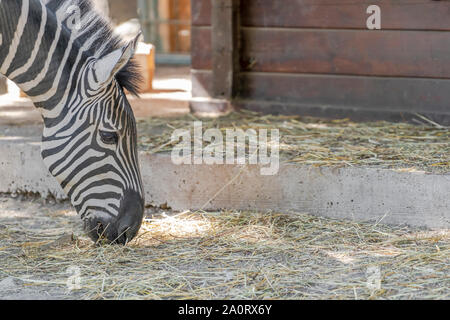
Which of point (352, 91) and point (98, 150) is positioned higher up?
point (352, 91)

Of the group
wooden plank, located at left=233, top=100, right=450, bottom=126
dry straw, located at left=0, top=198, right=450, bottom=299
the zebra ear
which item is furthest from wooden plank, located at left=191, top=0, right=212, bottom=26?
the zebra ear

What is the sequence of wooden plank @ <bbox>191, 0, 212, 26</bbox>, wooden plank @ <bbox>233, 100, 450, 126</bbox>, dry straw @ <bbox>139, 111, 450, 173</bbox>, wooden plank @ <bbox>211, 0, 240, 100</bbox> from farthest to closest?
→ wooden plank @ <bbox>191, 0, 212, 26</bbox>
wooden plank @ <bbox>211, 0, 240, 100</bbox>
wooden plank @ <bbox>233, 100, 450, 126</bbox>
dry straw @ <bbox>139, 111, 450, 173</bbox>

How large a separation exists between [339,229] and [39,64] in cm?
193

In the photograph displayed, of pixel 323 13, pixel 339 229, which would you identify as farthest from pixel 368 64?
pixel 339 229

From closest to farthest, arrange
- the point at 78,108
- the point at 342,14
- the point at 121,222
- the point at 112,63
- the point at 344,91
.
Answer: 1. the point at 112,63
2. the point at 78,108
3. the point at 121,222
4. the point at 342,14
5. the point at 344,91

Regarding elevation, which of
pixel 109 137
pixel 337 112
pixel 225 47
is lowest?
pixel 337 112

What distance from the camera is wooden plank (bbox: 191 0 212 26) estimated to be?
585 cm

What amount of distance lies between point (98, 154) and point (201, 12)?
2619 millimetres

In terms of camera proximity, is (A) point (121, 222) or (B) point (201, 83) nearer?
(A) point (121, 222)

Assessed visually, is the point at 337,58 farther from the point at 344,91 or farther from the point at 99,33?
the point at 99,33

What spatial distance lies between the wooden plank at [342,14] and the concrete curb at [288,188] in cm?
154

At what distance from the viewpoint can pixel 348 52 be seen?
18.1 ft

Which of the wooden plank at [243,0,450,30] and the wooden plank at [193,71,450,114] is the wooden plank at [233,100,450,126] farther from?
the wooden plank at [243,0,450,30]

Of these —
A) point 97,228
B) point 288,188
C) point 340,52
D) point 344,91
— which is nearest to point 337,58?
point 340,52
